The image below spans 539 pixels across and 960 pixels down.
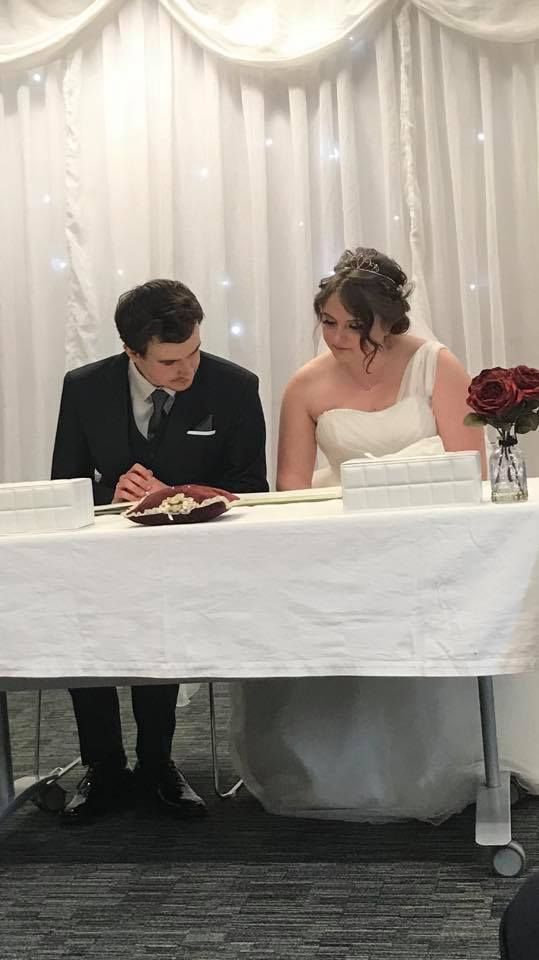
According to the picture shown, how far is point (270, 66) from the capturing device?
4.34m

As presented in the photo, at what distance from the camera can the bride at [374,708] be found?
2.64 m

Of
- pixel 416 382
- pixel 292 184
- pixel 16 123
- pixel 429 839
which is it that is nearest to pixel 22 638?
pixel 429 839

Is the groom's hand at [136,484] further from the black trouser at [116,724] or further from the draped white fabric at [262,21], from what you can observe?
the draped white fabric at [262,21]

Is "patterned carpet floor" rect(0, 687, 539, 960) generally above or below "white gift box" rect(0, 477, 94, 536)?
below

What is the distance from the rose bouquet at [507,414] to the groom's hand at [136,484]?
35.1 inches

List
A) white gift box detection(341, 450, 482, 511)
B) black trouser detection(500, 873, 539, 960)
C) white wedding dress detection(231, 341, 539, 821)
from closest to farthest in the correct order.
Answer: black trouser detection(500, 873, 539, 960) → white gift box detection(341, 450, 482, 511) → white wedding dress detection(231, 341, 539, 821)

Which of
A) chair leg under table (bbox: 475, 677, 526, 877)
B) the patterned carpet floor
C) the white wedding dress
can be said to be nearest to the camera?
the patterned carpet floor

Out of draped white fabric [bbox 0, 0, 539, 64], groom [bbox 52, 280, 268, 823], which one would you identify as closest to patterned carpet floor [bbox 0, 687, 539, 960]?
groom [bbox 52, 280, 268, 823]

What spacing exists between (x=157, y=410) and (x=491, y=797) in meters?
1.30

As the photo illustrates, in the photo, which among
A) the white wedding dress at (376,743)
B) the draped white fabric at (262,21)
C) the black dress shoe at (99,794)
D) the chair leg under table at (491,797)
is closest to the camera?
the chair leg under table at (491,797)

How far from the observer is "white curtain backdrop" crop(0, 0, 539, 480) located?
4.23 metres

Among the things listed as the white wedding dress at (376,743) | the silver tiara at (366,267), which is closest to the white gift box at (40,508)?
the white wedding dress at (376,743)

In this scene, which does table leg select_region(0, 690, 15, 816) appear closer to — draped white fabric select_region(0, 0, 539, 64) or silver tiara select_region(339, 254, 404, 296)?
silver tiara select_region(339, 254, 404, 296)

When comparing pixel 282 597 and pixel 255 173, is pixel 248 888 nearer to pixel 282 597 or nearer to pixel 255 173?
pixel 282 597
